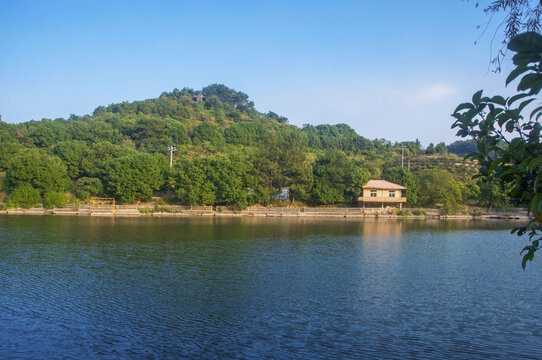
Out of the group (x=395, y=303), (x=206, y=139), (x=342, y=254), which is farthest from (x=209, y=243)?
(x=206, y=139)

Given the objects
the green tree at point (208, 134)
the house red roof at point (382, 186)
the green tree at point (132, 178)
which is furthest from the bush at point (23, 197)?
the house red roof at point (382, 186)

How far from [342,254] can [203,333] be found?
1256cm

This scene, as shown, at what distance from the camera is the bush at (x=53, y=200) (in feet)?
142

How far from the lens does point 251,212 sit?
151 ft

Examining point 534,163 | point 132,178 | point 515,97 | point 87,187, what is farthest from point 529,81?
point 87,187

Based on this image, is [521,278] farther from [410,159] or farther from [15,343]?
[410,159]

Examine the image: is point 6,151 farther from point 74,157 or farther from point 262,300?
point 262,300

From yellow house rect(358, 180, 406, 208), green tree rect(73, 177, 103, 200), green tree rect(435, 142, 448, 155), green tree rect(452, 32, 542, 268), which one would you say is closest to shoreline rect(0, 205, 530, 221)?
yellow house rect(358, 180, 406, 208)

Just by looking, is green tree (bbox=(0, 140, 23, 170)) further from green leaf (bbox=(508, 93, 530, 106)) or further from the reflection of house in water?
green leaf (bbox=(508, 93, 530, 106))

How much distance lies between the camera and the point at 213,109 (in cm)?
10800

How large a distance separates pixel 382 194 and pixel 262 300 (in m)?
38.0

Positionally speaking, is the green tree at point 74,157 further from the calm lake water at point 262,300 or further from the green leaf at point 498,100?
the green leaf at point 498,100

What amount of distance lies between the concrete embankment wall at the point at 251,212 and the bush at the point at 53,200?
558 millimetres

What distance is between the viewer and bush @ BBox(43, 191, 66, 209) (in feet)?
142
